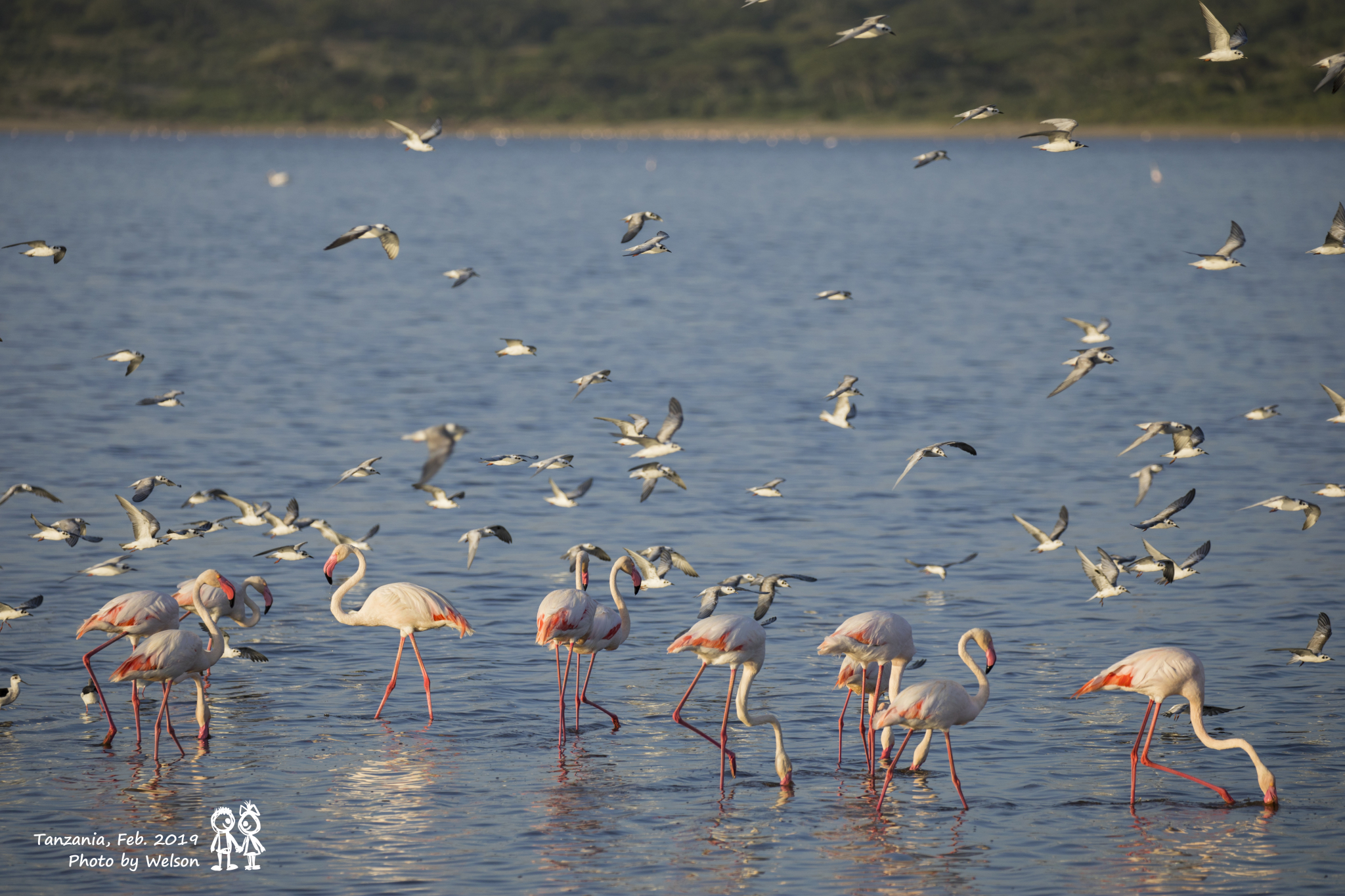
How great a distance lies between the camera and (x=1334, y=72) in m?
14.0

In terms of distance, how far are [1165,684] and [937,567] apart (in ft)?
17.8

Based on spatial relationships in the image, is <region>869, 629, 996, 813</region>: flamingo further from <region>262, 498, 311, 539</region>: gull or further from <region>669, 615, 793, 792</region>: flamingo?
<region>262, 498, 311, 539</region>: gull

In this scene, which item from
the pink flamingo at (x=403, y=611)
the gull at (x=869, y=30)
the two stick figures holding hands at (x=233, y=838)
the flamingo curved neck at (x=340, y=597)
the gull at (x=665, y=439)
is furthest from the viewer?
the gull at (x=869, y=30)

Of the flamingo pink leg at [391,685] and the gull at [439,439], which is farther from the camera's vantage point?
the flamingo pink leg at [391,685]

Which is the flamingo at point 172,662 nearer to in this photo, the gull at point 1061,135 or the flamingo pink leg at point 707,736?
the flamingo pink leg at point 707,736

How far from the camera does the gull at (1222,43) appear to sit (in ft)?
51.9

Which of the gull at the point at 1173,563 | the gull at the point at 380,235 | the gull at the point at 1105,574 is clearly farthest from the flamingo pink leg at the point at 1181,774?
the gull at the point at 380,235

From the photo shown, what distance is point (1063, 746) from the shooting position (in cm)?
1350

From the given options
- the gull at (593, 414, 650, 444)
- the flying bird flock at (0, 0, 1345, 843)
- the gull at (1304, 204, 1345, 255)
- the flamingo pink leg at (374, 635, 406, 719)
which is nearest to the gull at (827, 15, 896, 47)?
the flying bird flock at (0, 0, 1345, 843)

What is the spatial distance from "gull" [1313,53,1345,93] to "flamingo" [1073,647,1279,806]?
4886 millimetres

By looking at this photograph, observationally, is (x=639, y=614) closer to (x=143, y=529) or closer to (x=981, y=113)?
(x=143, y=529)

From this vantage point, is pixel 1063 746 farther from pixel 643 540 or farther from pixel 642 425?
pixel 643 540

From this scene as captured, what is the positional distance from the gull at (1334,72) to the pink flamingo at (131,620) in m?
10.7

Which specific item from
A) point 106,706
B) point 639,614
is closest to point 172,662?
point 106,706
